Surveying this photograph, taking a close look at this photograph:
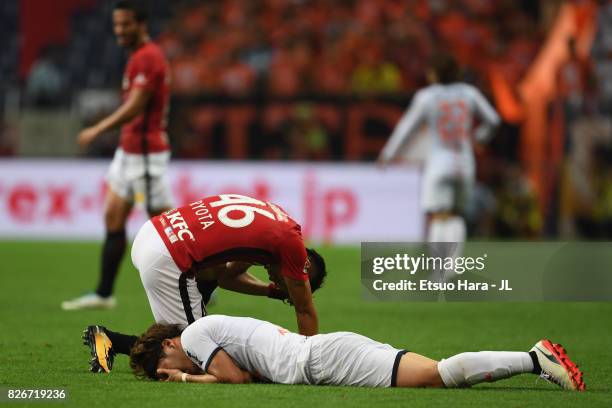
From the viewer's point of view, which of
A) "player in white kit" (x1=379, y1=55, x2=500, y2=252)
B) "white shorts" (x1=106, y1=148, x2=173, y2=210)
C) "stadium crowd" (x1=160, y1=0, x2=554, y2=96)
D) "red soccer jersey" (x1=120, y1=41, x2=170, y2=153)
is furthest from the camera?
"stadium crowd" (x1=160, y1=0, x2=554, y2=96)

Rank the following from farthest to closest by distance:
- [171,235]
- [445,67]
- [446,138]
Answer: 1. [446,138]
2. [445,67]
3. [171,235]

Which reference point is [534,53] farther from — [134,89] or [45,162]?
[134,89]

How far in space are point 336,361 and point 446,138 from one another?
18.9 feet

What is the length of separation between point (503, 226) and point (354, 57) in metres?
3.70

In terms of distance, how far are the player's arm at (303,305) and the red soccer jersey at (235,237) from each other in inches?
1.5

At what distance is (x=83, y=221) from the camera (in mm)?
18031

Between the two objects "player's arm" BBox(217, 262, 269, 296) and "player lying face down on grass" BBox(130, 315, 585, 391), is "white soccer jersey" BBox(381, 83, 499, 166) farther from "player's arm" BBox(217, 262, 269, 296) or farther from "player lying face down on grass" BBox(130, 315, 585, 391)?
"player lying face down on grass" BBox(130, 315, 585, 391)

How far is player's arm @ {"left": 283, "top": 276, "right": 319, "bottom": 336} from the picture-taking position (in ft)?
22.4

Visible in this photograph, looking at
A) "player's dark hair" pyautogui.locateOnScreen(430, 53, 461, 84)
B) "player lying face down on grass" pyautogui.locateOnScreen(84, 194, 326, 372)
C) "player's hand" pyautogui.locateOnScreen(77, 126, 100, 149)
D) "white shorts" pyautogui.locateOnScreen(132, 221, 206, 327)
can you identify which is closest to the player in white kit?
"player's dark hair" pyautogui.locateOnScreen(430, 53, 461, 84)

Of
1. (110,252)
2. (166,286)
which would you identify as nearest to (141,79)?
(110,252)

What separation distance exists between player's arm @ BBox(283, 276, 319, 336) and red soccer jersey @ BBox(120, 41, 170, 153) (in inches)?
146

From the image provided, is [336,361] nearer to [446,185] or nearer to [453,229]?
[453,229]

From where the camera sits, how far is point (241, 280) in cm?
770

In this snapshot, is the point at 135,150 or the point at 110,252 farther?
the point at 135,150
